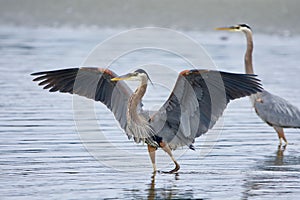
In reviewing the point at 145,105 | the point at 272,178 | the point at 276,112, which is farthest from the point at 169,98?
the point at 145,105

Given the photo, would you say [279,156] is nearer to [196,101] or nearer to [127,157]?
[196,101]

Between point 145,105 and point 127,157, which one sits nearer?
point 127,157

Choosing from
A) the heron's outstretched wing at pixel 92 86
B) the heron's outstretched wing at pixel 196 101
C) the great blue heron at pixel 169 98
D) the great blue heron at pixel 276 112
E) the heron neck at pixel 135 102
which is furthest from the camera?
the great blue heron at pixel 276 112

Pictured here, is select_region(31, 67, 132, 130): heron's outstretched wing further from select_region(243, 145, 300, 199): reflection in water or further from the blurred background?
select_region(243, 145, 300, 199): reflection in water

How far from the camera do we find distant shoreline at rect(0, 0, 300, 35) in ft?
81.2

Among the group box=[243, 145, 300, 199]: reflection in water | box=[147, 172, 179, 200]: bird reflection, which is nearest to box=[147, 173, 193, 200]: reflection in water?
box=[147, 172, 179, 200]: bird reflection

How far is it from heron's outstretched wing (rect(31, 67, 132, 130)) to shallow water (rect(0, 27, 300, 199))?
2.30 ft

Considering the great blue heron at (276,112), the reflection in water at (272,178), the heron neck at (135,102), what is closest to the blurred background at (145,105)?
the reflection in water at (272,178)

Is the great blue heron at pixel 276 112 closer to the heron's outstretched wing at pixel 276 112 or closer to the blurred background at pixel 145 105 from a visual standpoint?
the heron's outstretched wing at pixel 276 112

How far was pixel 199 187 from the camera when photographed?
8.05 meters

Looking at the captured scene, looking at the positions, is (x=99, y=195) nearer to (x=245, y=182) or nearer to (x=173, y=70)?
(x=245, y=182)

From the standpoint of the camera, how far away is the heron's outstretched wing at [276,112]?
37.0 feet

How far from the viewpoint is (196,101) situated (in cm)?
849

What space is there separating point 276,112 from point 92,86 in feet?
11.4
